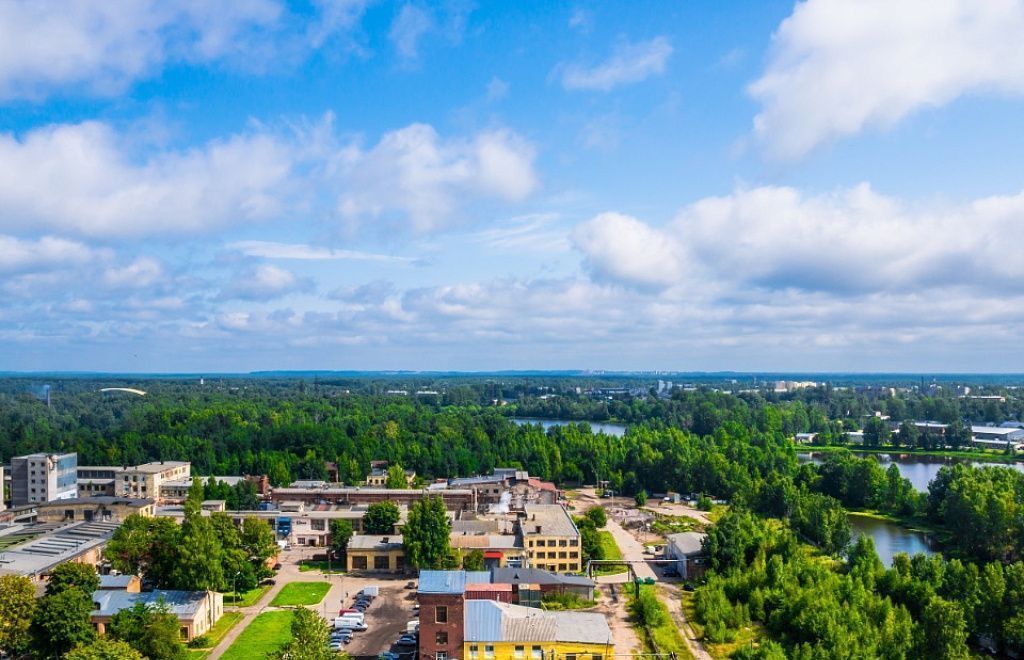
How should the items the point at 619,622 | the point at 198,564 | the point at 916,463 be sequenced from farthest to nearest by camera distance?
the point at 916,463 → the point at 198,564 → the point at 619,622

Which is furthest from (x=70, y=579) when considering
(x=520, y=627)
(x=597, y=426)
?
(x=597, y=426)

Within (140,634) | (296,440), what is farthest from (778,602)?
(296,440)

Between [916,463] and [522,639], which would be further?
[916,463]

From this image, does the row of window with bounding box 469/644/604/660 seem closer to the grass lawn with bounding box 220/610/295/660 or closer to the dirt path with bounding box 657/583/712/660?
the dirt path with bounding box 657/583/712/660

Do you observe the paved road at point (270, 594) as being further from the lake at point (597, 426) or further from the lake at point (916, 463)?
the lake at point (597, 426)

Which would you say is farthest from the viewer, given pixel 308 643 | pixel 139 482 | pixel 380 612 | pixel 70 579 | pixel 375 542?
pixel 139 482

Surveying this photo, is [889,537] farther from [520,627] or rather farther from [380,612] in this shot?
[380,612]
